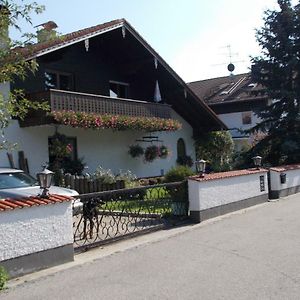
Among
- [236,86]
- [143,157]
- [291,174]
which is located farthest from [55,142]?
[236,86]

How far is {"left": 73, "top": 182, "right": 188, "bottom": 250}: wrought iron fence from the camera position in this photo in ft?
30.7

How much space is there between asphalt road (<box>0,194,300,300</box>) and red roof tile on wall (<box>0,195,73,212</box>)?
103 cm

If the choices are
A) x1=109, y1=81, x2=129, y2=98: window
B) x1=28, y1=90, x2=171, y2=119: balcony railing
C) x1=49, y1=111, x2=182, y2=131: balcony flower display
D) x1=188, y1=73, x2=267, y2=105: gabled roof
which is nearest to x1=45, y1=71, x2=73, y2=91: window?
x1=28, y1=90, x2=171, y2=119: balcony railing

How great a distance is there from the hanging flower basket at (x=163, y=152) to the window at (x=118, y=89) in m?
3.06

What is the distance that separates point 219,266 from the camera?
7.25 m

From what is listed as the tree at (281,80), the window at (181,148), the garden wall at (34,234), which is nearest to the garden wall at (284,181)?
the tree at (281,80)

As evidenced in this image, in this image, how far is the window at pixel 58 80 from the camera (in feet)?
65.6

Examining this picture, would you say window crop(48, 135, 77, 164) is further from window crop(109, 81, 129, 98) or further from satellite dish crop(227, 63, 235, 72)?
satellite dish crop(227, 63, 235, 72)

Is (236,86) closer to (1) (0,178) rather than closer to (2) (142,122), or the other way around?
(2) (142,122)

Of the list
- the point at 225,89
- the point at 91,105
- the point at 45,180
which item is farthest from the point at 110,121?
the point at 225,89

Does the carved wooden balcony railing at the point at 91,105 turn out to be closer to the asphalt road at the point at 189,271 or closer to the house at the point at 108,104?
the house at the point at 108,104

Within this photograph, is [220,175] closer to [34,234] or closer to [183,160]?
[34,234]

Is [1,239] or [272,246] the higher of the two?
[1,239]

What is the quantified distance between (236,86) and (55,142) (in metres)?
28.7
